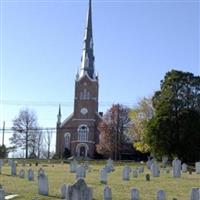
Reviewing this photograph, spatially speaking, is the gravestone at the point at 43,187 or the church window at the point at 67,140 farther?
the church window at the point at 67,140

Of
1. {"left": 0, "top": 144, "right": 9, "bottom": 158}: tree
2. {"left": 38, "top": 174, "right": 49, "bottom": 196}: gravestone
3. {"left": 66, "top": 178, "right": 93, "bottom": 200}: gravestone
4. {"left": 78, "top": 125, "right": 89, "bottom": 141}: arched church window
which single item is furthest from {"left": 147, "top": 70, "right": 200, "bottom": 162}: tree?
{"left": 66, "top": 178, "right": 93, "bottom": 200}: gravestone

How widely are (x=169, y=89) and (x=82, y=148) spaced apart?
39444 millimetres

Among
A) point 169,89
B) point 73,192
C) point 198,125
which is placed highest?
point 169,89

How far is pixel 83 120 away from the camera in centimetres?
8956

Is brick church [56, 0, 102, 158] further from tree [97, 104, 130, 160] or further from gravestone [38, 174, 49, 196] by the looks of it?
gravestone [38, 174, 49, 196]

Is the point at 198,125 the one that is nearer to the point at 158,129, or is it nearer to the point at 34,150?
the point at 158,129

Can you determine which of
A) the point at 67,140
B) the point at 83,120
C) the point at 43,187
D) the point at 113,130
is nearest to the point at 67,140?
the point at 67,140

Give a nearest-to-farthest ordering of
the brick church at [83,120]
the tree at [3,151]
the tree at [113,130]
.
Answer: the tree at [3,151]
the tree at [113,130]
the brick church at [83,120]

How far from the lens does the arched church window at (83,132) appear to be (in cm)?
8850

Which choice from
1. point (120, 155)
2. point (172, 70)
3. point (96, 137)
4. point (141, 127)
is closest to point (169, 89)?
point (172, 70)

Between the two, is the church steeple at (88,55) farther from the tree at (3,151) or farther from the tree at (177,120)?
the tree at (177,120)

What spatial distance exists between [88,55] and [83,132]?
13993 millimetres

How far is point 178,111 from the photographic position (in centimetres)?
4956

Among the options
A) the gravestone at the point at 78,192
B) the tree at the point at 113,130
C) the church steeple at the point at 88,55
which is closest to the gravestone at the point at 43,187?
the gravestone at the point at 78,192
